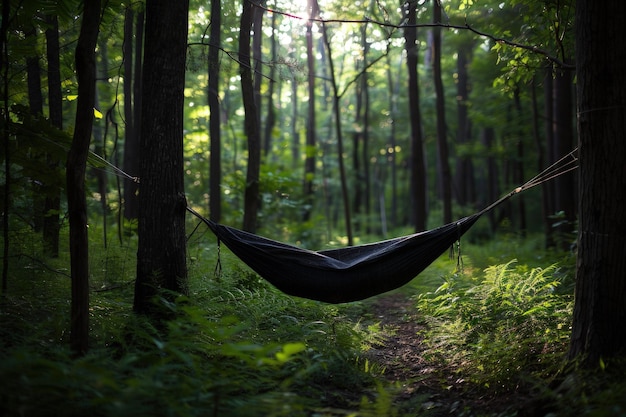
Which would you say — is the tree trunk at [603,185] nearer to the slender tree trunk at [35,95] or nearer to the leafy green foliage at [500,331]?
the leafy green foliage at [500,331]

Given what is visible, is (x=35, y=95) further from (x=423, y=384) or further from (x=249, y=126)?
(x=423, y=384)

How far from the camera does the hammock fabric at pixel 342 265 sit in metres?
3.89

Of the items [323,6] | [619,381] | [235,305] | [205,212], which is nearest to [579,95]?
[619,381]

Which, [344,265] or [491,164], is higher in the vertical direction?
[491,164]

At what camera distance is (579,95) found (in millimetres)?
2973

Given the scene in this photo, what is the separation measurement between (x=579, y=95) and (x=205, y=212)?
8.65m

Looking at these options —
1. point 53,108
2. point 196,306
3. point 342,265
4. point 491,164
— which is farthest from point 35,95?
point 491,164

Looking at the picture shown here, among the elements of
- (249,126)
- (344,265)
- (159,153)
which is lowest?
(344,265)

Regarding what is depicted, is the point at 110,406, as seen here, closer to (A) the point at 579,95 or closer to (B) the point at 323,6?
(A) the point at 579,95

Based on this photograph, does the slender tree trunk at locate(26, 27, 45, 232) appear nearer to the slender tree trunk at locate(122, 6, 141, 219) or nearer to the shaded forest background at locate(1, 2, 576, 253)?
the shaded forest background at locate(1, 2, 576, 253)

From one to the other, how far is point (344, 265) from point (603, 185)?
190cm

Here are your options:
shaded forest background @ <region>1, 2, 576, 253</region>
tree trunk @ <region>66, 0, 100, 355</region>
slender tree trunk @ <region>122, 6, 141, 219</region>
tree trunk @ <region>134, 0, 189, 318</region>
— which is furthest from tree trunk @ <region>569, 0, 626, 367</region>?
slender tree trunk @ <region>122, 6, 141, 219</region>

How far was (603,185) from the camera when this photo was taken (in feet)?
9.27

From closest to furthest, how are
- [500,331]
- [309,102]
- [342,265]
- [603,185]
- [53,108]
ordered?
[603,185], [500,331], [342,265], [53,108], [309,102]
